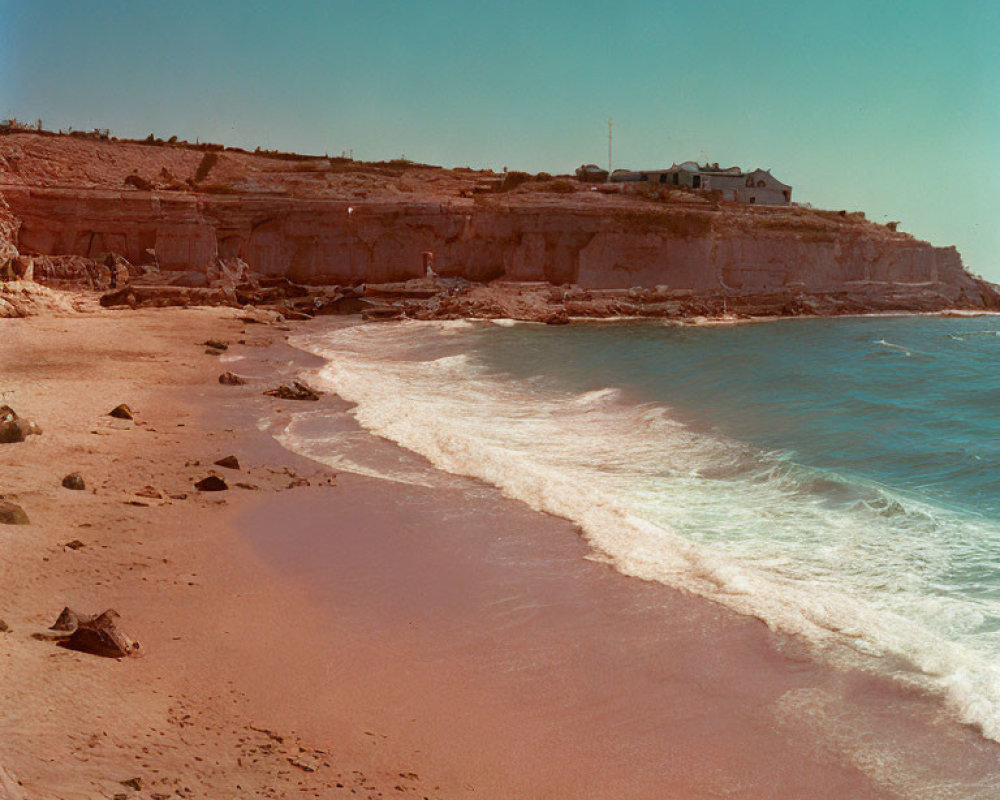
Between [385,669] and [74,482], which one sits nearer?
[385,669]

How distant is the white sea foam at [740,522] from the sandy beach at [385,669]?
43 cm

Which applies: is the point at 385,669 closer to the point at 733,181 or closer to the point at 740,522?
the point at 740,522

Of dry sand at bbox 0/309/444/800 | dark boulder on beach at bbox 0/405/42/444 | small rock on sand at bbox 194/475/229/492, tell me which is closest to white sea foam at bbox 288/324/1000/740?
dry sand at bbox 0/309/444/800

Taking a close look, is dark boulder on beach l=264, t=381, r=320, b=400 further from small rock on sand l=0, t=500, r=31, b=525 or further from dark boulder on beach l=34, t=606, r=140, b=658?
dark boulder on beach l=34, t=606, r=140, b=658

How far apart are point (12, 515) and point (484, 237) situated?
119 feet

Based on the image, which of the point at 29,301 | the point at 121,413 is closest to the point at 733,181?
→ the point at 29,301

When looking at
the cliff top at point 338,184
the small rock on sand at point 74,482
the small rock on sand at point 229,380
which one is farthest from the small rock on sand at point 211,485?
the cliff top at point 338,184

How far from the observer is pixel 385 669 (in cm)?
690

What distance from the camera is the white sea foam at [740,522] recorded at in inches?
303

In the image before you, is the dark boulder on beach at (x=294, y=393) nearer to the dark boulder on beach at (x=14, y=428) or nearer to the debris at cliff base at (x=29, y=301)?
the dark boulder on beach at (x=14, y=428)

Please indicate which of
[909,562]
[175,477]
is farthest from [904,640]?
[175,477]

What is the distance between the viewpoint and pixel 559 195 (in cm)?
4694

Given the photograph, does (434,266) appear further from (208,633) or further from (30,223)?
(208,633)

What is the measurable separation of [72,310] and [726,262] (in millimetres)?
30111
